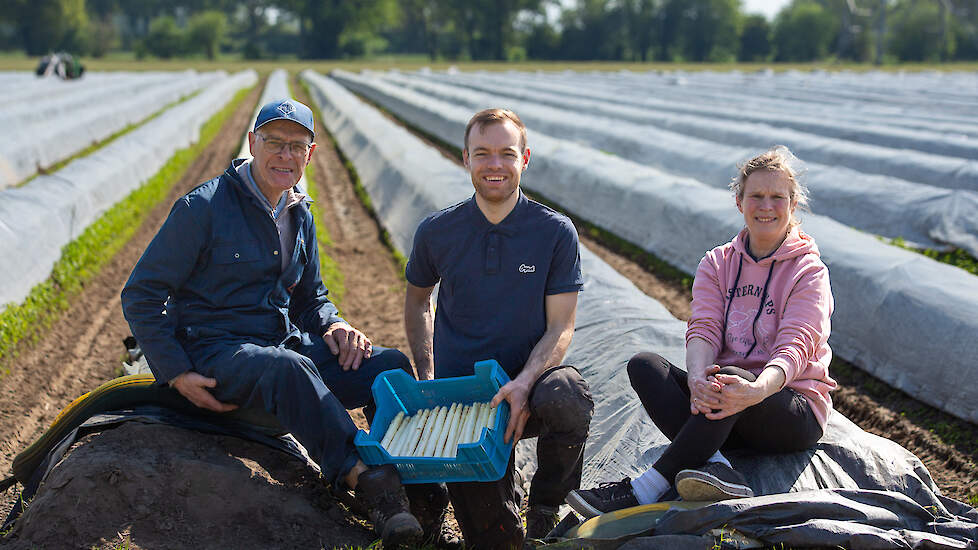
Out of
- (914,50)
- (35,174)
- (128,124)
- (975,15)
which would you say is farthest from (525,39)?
(35,174)

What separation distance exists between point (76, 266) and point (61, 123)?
8.94 meters

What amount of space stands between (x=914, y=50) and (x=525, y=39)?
3333 centimetres

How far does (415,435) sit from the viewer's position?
3.08m

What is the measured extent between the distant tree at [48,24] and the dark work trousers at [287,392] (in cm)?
7451

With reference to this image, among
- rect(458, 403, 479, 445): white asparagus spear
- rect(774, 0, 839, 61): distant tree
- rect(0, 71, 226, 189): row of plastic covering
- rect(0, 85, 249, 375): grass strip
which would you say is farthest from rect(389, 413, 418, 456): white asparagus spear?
rect(774, 0, 839, 61): distant tree

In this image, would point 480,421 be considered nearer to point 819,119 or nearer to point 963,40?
point 819,119

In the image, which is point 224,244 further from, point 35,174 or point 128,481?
point 35,174

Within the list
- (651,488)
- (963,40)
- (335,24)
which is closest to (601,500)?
(651,488)

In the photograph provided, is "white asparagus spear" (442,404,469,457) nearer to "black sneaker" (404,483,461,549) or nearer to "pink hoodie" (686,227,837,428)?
"black sneaker" (404,483,461,549)

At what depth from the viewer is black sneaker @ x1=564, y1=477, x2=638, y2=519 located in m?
2.96

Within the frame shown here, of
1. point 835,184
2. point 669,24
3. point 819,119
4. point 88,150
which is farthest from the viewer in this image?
point 669,24

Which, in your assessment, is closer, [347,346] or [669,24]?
[347,346]

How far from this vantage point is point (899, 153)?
32.9ft

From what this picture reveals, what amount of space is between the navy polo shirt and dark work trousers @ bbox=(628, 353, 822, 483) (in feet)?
1.53
